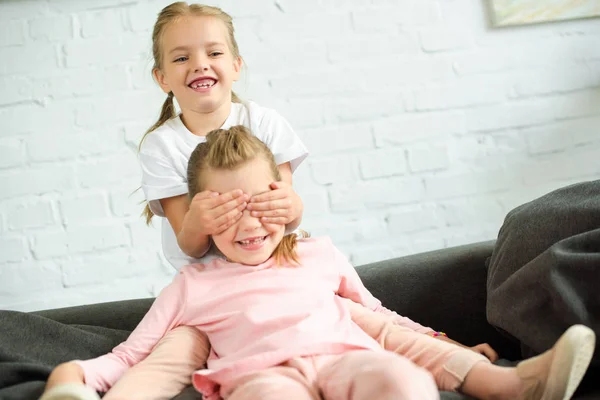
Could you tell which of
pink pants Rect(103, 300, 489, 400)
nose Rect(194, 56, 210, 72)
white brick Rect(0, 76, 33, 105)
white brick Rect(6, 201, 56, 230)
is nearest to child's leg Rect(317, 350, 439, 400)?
pink pants Rect(103, 300, 489, 400)

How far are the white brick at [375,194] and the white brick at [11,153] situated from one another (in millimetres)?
914

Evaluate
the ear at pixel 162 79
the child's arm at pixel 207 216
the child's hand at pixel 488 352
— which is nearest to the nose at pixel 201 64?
the ear at pixel 162 79

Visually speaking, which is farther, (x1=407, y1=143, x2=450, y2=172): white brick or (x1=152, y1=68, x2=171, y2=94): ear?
(x1=407, y1=143, x2=450, y2=172): white brick

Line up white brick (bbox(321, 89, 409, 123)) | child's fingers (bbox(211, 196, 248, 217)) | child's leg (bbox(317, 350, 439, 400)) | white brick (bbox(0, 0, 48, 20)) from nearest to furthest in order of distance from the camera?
child's leg (bbox(317, 350, 439, 400)) < child's fingers (bbox(211, 196, 248, 217)) < white brick (bbox(0, 0, 48, 20)) < white brick (bbox(321, 89, 409, 123))

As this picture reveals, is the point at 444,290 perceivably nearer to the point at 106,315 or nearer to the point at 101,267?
the point at 106,315

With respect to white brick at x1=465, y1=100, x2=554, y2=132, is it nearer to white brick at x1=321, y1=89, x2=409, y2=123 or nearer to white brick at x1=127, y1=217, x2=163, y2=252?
white brick at x1=321, y1=89, x2=409, y2=123

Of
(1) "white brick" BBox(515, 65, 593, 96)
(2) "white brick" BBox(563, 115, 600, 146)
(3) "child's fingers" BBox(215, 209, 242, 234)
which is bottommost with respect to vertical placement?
(2) "white brick" BBox(563, 115, 600, 146)

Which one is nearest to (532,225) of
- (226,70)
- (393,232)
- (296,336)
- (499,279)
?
(499,279)

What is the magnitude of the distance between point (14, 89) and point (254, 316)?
4.23 feet

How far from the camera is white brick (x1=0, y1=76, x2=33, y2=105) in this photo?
77.9 inches

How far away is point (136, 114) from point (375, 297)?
1.00 meters

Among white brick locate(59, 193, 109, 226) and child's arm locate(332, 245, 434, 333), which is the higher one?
white brick locate(59, 193, 109, 226)

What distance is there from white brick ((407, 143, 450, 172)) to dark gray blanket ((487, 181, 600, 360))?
0.92 m

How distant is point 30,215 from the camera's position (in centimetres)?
199
